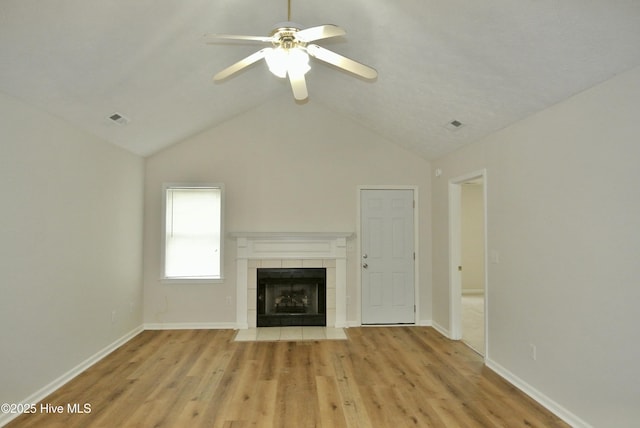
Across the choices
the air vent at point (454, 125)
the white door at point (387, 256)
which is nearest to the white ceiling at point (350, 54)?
the air vent at point (454, 125)

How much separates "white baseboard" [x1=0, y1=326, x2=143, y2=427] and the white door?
10.9ft

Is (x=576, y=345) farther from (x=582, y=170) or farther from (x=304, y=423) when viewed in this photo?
(x=304, y=423)

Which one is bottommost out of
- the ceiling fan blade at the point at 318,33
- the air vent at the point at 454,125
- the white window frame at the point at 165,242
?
the white window frame at the point at 165,242

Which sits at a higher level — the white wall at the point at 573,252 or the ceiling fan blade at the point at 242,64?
the ceiling fan blade at the point at 242,64

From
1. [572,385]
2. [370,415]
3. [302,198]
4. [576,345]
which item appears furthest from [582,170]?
[302,198]

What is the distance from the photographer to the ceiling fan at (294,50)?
2131mm

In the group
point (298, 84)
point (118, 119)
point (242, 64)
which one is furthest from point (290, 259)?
point (242, 64)

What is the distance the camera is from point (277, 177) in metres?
5.49

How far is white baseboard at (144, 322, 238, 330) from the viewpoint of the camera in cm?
525

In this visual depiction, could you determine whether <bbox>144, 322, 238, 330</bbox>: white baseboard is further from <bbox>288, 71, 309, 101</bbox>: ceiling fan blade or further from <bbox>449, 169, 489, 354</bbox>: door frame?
<bbox>288, 71, 309, 101</bbox>: ceiling fan blade

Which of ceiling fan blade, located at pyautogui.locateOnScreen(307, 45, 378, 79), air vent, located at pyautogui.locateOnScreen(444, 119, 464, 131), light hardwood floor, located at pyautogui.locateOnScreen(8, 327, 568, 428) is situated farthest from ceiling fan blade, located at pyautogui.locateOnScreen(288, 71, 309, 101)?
light hardwood floor, located at pyautogui.locateOnScreen(8, 327, 568, 428)

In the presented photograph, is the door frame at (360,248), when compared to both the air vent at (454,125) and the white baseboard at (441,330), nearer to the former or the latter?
the white baseboard at (441,330)

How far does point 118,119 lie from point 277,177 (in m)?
2.27

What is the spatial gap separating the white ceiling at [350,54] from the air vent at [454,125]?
52 millimetres
